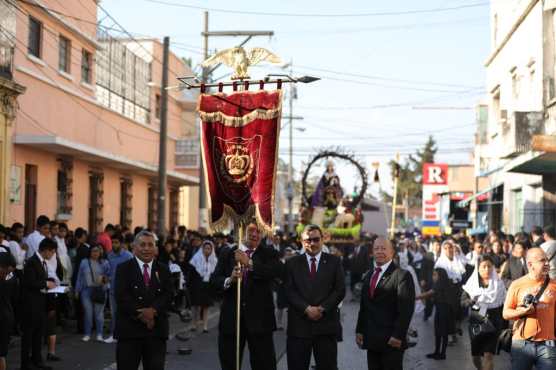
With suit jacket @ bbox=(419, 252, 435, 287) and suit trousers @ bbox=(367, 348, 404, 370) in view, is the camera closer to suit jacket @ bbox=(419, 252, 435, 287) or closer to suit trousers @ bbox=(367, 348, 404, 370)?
suit trousers @ bbox=(367, 348, 404, 370)

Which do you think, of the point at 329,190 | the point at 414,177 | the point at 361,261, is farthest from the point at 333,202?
the point at 414,177

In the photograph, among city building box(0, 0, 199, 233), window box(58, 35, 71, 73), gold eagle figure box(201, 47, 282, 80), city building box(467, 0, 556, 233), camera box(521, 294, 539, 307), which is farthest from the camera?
window box(58, 35, 71, 73)

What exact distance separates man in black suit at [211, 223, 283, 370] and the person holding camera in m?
2.43

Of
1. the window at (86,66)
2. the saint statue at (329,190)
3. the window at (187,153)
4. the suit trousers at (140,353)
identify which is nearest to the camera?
the suit trousers at (140,353)

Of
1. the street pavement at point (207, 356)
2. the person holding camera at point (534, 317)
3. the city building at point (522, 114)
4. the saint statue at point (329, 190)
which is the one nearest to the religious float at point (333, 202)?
the saint statue at point (329, 190)

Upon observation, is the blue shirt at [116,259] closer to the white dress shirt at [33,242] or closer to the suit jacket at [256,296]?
the white dress shirt at [33,242]

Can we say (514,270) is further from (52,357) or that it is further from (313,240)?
(52,357)

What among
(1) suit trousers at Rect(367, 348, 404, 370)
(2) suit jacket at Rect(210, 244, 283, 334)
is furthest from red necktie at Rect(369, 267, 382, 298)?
(2) suit jacket at Rect(210, 244, 283, 334)

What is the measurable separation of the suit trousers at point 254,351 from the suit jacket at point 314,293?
32 cm

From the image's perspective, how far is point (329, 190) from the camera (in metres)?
30.6

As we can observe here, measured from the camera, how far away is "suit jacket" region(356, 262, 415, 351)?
8.29 meters

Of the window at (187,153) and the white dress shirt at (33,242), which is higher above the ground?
the window at (187,153)

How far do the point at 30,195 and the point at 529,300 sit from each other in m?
17.4

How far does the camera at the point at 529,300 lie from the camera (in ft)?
25.3
